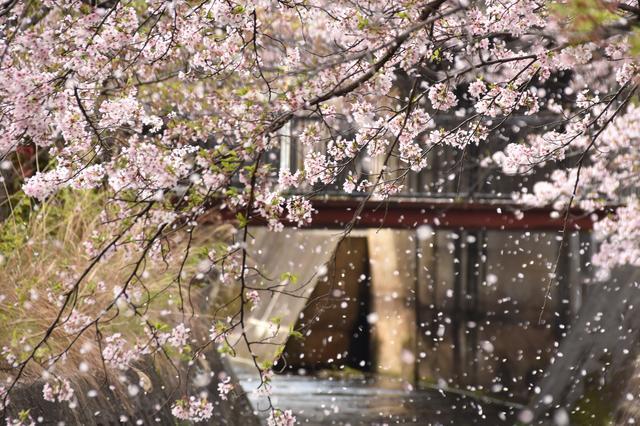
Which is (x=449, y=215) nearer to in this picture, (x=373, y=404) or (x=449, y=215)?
(x=449, y=215)

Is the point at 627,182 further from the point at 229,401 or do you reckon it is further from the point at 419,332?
the point at 419,332

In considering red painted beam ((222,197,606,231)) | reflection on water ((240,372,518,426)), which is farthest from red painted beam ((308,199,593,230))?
reflection on water ((240,372,518,426))

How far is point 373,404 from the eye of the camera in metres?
16.4

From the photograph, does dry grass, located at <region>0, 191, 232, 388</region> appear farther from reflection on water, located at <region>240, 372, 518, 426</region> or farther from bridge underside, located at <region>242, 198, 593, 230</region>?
reflection on water, located at <region>240, 372, 518, 426</region>

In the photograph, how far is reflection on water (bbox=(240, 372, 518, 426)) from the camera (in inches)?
585

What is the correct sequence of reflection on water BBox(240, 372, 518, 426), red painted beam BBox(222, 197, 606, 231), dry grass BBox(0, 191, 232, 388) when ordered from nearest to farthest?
dry grass BBox(0, 191, 232, 388), red painted beam BBox(222, 197, 606, 231), reflection on water BBox(240, 372, 518, 426)

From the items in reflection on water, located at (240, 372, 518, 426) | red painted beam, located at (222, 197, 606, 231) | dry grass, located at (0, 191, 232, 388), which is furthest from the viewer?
reflection on water, located at (240, 372, 518, 426)

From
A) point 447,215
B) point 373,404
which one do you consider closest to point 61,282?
point 447,215

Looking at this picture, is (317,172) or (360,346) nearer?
(317,172)

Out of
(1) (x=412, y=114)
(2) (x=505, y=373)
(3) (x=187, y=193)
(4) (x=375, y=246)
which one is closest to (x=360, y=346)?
(4) (x=375, y=246)

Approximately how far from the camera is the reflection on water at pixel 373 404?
585 inches

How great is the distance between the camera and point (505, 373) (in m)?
17.6

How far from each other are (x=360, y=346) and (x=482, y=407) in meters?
5.80

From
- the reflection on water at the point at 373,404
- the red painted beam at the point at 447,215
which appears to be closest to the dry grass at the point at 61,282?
the red painted beam at the point at 447,215
